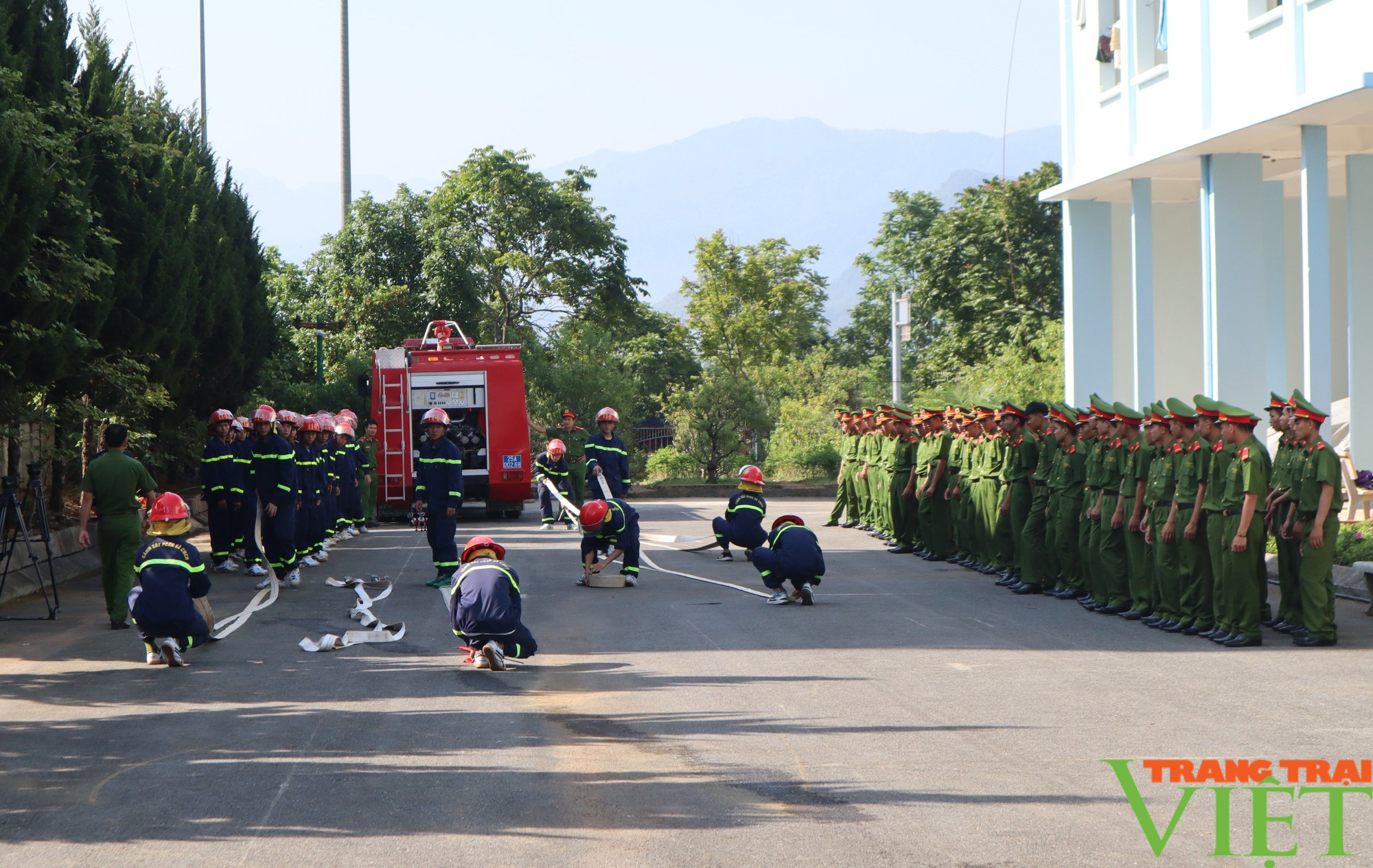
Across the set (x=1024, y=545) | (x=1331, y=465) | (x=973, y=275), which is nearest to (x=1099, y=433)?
(x=1024, y=545)

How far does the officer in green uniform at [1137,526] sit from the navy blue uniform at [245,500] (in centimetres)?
1058

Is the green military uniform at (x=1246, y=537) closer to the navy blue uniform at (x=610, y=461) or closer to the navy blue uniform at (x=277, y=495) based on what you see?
the navy blue uniform at (x=610, y=461)

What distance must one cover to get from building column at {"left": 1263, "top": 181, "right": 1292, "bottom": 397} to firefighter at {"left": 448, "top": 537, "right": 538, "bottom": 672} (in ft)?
45.6

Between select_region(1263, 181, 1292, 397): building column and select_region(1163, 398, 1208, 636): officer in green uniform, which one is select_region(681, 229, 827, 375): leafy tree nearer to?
select_region(1263, 181, 1292, 397): building column

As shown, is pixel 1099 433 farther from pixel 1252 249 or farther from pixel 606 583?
pixel 1252 249

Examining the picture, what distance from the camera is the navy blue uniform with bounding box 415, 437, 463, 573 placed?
15188 mm

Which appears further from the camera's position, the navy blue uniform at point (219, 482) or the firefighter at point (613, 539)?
the navy blue uniform at point (219, 482)

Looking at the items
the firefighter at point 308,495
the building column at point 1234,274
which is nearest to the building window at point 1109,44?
the building column at point 1234,274

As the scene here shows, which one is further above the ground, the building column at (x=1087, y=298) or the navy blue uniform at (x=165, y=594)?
the building column at (x=1087, y=298)

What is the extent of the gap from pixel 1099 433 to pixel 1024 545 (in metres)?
1.78

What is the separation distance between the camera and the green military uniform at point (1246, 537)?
1110 cm

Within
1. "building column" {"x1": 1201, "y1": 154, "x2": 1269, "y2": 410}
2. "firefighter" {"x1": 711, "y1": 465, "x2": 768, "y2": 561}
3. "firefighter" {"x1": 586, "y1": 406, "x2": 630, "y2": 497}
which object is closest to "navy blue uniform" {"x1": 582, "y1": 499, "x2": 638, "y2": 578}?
"firefighter" {"x1": 711, "y1": 465, "x2": 768, "y2": 561}

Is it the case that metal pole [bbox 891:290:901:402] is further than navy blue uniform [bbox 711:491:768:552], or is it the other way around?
metal pole [bbox 891:290:901:402]

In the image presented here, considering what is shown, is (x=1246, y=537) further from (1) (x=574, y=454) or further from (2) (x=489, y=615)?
(1) (x=574, y=454)
